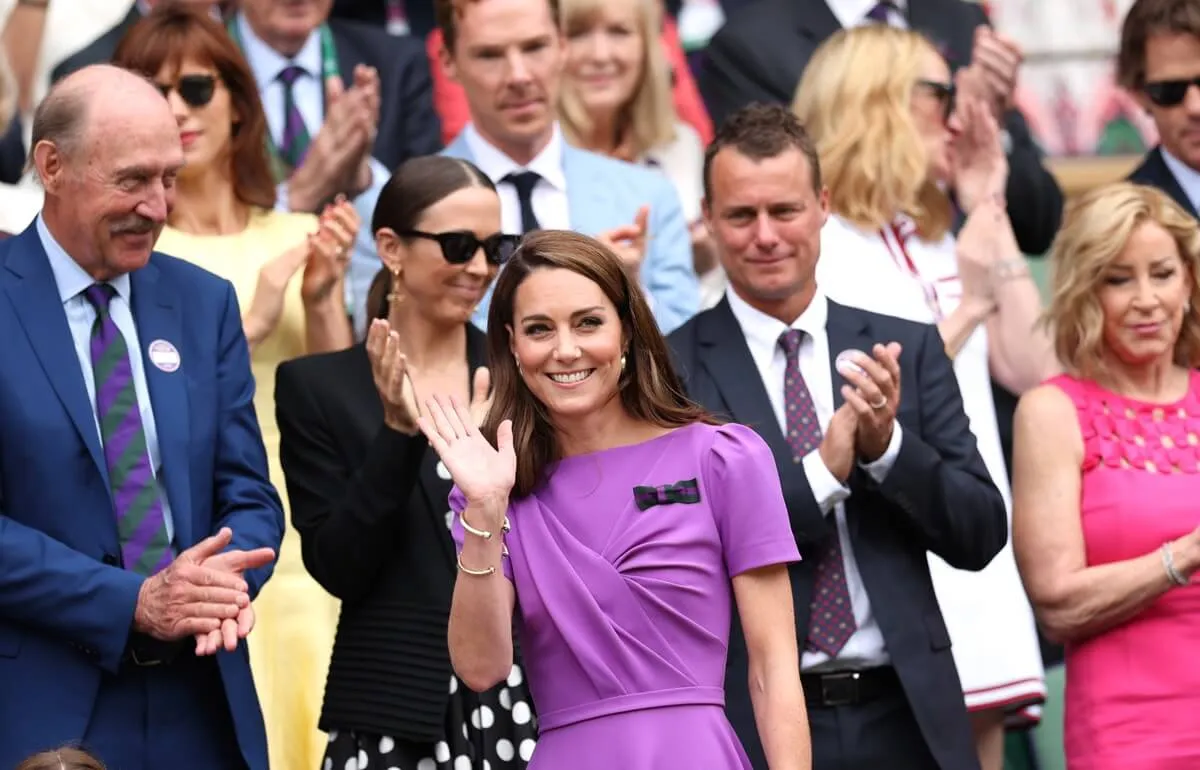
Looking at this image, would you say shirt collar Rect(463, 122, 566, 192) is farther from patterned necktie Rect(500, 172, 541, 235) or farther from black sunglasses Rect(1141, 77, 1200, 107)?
black sunglasses Rect(1141, 77, 1200, 107)

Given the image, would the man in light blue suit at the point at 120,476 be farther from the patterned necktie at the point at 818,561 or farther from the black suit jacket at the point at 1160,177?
the black suit jacket at the point at 1160,177

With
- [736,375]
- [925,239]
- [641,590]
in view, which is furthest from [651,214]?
[641,590]

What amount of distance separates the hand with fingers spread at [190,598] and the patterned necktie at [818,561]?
1.42 m

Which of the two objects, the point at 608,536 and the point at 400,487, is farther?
the point at 400,487

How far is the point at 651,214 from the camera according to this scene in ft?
22.8

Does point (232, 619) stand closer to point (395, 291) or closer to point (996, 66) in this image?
point (395, 291)

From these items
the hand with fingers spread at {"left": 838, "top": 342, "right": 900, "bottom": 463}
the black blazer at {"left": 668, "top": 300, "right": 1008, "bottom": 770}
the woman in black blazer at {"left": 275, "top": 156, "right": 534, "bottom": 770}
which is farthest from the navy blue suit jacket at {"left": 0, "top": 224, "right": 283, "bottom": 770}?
the hand with fingers spread at {"left": 838, "top": 342, "right": 900, "bottom": 463}

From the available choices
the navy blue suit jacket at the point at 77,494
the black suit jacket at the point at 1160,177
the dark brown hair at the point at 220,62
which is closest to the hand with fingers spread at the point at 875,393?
the navy blue suit jacket at the point at 77,494

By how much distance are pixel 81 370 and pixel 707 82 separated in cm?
357

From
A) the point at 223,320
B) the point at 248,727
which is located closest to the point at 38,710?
the point at 248,727

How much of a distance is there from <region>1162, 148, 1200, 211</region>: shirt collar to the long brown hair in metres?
3.19

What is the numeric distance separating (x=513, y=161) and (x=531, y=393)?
2.34m

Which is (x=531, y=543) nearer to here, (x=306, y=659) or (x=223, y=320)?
(x=223, y=320)

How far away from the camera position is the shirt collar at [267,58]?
24.4ft
